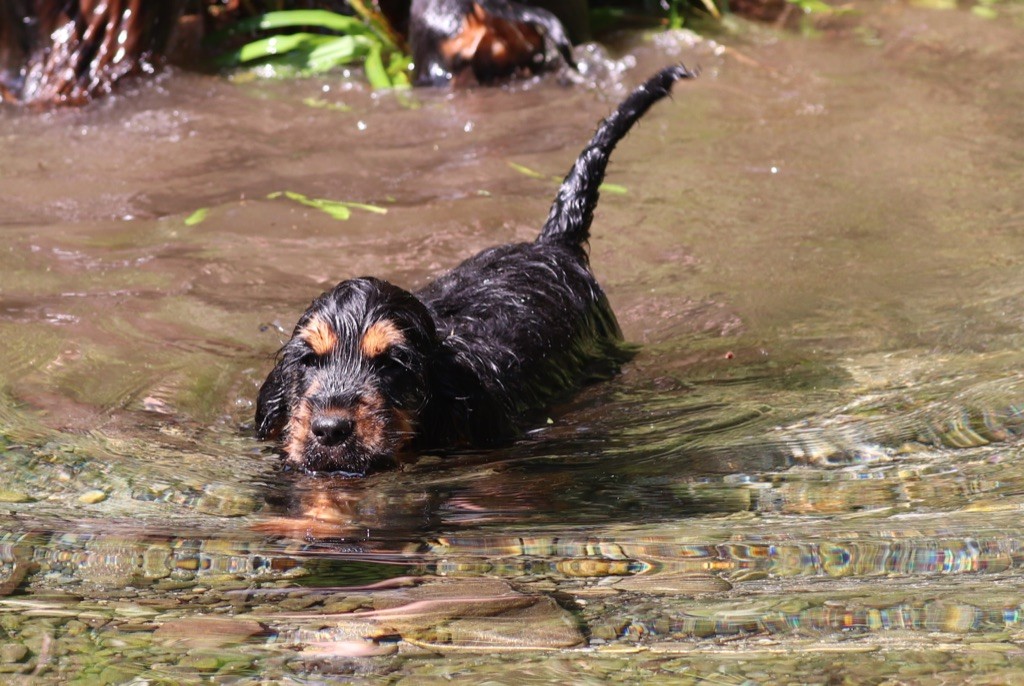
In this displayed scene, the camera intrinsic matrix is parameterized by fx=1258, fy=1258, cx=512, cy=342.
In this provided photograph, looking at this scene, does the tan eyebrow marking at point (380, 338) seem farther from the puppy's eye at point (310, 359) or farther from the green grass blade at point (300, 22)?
the green grass blade at point (300, 22)

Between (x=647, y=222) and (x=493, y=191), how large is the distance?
1.01m

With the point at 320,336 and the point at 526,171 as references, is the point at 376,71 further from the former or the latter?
the point at 320,336

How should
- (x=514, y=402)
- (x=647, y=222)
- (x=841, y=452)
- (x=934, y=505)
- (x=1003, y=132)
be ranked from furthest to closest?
1. (x=1003, y=132)
2. (x=647, y=222)
3. (x=514, y=402)
4. (x=841, y=452)
5. (x=934, y=505)

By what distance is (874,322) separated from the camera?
6.25 metres

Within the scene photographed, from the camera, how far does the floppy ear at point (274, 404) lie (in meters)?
4.76

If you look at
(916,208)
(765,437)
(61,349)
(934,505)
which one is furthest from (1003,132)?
(61,349)

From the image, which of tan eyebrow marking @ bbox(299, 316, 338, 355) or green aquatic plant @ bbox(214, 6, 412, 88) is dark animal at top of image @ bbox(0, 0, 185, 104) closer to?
green aquatic plant @ bbox(214, 6, 412, 88)

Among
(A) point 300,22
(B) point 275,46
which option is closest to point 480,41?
(A) point 300,22

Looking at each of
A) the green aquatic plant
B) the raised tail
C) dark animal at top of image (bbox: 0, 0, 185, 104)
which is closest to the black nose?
the raised tail

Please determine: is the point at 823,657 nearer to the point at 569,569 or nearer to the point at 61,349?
the point at 569,569

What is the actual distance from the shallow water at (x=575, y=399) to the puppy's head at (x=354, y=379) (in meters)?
0.17

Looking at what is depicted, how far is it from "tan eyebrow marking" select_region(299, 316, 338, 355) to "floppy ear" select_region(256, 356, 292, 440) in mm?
185

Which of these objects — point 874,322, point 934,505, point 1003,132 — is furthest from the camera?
point 1003,132

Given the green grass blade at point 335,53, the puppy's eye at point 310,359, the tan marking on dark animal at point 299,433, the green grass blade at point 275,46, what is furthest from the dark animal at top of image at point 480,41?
the tan marking on dark animal at point 299,433
